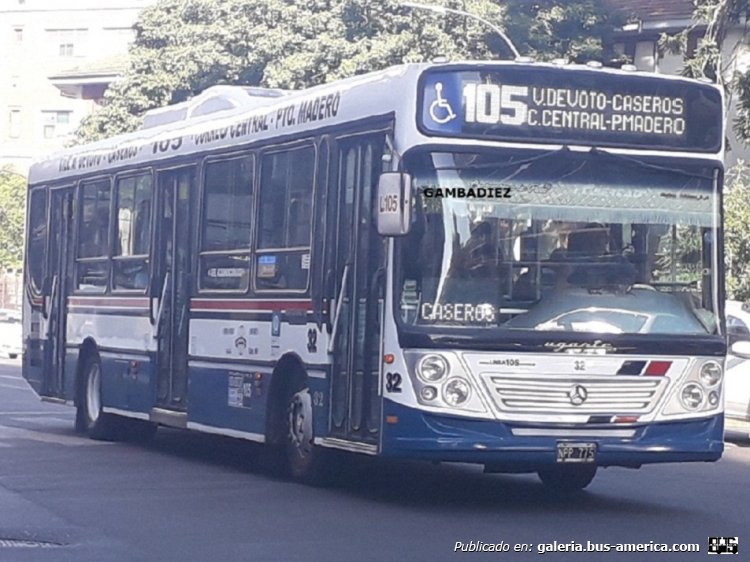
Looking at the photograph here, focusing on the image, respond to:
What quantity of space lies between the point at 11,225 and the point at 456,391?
170 feet

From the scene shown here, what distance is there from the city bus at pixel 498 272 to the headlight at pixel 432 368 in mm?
14

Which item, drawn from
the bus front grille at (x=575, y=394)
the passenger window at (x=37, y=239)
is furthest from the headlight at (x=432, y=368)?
the passenger window at (x=37, y=239)

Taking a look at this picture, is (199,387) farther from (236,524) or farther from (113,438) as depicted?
(236,524)

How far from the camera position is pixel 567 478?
46.5 ft

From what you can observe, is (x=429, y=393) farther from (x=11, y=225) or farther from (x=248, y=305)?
(x=11, y=225)

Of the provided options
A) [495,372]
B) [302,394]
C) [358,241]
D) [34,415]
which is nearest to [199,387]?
[302,394]

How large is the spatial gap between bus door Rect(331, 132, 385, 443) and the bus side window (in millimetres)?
5968

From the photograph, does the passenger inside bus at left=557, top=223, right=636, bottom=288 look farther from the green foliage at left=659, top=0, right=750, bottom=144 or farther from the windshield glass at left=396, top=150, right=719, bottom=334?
the green foliage at left=659, top=0, right=750, bottom=144

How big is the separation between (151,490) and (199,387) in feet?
8.12

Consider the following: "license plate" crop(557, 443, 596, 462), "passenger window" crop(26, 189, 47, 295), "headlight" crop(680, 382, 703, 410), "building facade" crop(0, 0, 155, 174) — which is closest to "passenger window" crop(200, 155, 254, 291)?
"license plate" crop(557, 443, 596, 462)

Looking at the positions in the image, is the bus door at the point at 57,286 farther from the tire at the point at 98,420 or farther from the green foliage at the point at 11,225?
the green foliage at the point at 11,225

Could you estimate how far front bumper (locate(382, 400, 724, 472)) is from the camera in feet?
39.9

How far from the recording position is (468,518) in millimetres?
12078

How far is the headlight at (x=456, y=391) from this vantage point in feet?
40.1
